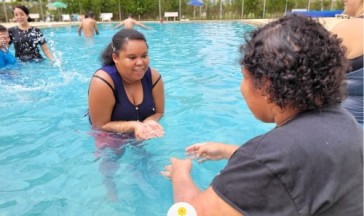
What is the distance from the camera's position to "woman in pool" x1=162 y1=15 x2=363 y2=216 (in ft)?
3.94

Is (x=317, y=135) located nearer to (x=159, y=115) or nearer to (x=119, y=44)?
(x=119, y=44)

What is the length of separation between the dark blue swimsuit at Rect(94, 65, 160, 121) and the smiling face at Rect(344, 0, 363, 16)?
200cm

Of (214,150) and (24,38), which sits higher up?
(24,38)

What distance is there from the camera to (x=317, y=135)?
1.23 meters

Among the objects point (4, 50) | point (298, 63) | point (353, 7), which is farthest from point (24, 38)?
point (298, 63)

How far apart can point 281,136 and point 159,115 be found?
2.72 meters

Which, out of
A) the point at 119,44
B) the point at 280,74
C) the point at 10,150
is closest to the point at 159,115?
the point at 119,44

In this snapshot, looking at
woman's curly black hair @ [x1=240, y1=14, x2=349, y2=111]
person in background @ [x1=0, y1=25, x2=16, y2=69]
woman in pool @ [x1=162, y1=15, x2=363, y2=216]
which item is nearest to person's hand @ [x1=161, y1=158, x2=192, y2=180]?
woman in pool @ [x1=162, y1=15, x2=363, y2=216]

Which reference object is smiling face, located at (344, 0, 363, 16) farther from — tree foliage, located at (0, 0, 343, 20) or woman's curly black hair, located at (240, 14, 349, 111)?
tree foliage, located at (0, 0, 343, 20)

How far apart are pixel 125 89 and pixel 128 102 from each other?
0.14 m

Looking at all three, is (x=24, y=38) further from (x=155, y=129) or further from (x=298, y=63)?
(x=298, y=63)

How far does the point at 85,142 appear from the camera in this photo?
449cm

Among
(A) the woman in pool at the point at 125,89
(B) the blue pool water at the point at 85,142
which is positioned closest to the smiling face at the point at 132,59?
(A) the woman in pool at the point at 125,89

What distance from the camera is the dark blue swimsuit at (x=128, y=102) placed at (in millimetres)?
3456
